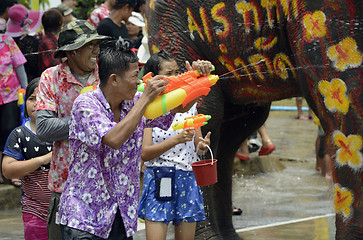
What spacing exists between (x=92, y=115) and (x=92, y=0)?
7.60 metres

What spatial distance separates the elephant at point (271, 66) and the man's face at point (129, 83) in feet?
3.95

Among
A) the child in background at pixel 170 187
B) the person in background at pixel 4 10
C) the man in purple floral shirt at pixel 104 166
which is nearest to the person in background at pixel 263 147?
the person in background at pixel 4 10

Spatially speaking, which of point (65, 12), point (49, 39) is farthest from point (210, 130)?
point (65, 12)

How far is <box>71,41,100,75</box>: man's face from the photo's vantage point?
151 inches

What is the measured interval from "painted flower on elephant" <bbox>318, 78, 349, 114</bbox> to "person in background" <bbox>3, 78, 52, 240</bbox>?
1506 mm

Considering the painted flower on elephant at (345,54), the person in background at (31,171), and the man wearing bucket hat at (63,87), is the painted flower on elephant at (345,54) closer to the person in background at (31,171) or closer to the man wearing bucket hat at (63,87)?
the man wearing bucket hat at (63,87)

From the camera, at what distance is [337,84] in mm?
3992

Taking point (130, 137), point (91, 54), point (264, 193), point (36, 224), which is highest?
point (91, 54)

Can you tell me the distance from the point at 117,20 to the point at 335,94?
351cm

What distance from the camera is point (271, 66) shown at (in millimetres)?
4656

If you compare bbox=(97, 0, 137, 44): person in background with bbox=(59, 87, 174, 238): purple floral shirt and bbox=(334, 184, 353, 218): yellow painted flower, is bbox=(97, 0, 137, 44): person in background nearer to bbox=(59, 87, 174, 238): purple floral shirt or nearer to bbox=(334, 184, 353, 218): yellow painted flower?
bbox=(334, 184, 353, 218): yellow painted flower

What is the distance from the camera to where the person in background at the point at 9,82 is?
6758 mm

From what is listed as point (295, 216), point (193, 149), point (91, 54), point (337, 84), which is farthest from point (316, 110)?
point (295, 216)

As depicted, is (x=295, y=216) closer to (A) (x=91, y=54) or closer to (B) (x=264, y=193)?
(B) (x=264, y=193)
